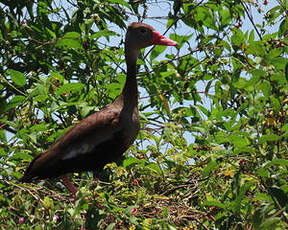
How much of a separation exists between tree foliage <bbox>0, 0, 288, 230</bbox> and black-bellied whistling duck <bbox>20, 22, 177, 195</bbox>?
0.11 meters

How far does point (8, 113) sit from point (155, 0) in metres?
1.95

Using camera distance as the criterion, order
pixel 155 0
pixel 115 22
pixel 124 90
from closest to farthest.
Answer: pixel 124 90
pixel 115 22
pixel 155 0

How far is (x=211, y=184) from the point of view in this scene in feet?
12.1

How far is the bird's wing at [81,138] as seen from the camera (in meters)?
3.74

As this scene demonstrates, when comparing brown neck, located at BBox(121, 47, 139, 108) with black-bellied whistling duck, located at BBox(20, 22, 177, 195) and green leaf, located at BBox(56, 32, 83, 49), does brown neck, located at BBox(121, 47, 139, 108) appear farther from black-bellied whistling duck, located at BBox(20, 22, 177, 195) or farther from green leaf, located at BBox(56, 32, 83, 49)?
green leaf, located at BBox(56, 32, 83, 49)

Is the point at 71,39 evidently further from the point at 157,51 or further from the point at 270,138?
the point at 270,138

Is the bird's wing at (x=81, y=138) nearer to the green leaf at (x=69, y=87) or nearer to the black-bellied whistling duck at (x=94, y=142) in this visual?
the black-bellied whistling duck at (x=94, y=142)

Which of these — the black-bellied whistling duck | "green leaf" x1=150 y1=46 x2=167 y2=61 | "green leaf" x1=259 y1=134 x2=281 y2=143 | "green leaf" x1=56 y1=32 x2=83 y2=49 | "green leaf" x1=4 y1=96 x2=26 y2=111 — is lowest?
"green leaf" x1=259 y1=134 x2=281 y2=143

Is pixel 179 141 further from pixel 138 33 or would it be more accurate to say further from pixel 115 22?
pixel 115 22

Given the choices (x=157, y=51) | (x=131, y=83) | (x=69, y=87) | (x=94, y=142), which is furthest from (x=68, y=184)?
(x=157, y=51)

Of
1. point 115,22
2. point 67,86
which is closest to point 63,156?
point 67,86

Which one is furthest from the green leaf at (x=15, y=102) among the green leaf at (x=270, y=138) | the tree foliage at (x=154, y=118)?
the green leaf at (x=270, y=138)

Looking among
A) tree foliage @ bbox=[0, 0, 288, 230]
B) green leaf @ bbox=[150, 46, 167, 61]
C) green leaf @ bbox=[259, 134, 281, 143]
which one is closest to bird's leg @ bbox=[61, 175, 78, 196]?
tree foliage @ bbox=[0, 0, 288, 230]

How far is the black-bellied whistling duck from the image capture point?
3.75m
